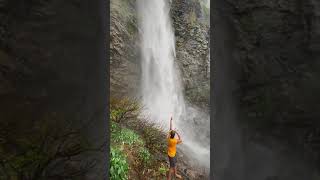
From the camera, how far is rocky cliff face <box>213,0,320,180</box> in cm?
331

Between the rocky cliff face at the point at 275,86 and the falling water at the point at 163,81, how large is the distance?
1379cm

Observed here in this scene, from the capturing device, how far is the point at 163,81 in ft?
61.5

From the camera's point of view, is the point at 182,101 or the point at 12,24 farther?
the point at 182,101

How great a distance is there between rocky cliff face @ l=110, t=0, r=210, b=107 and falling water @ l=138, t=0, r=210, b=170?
0.46 metres

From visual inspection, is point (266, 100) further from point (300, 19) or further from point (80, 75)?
point (80, 75)

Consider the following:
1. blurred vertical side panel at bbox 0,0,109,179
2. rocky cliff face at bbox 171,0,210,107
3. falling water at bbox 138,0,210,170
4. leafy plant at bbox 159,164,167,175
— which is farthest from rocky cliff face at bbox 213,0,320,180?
rocky cliff face at bbox 171,0,210,107

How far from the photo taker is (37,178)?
322cm

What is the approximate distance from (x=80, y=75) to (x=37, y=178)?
2.93 feet

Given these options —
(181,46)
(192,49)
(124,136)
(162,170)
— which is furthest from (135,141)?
(192,49)

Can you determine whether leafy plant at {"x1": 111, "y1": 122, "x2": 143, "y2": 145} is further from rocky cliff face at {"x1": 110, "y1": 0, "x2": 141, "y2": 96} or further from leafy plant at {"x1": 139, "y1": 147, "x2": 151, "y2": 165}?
rocky cliff face at {"x1": 110, "y1": 0, "x2": 141, "y2": 96}

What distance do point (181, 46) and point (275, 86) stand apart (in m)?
16.7

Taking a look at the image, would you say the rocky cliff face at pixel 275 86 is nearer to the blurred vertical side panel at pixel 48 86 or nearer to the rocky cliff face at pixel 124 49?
the blurred vertical side panel at pixel 48 86

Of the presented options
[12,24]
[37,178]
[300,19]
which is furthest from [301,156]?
[12,24]

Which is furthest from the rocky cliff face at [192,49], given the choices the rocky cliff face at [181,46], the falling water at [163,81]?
the falling water at [163,81]
